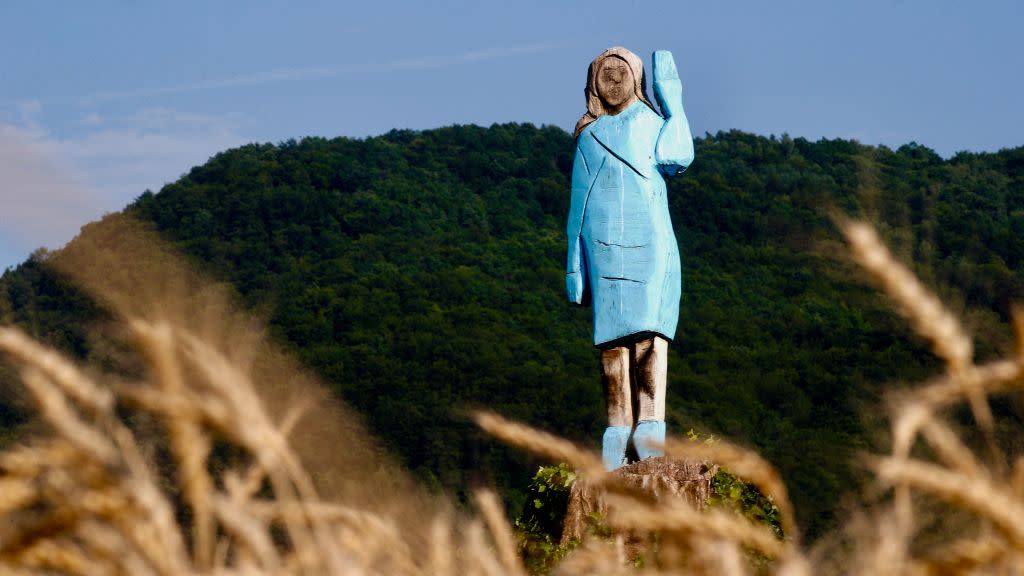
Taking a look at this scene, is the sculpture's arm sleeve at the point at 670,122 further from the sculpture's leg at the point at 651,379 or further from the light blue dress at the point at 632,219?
the sculpture's leg at the point at 651,379

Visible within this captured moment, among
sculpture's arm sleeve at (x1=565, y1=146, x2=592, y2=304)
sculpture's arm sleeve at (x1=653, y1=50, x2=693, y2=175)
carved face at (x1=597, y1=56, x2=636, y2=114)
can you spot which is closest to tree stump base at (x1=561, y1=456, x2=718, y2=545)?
sculpture's arm sleeve at (x1=565, y1=146, x2=592, y2=304)

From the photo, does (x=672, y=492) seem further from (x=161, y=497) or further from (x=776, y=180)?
(x=776, y=180)

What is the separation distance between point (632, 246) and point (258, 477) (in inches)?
235

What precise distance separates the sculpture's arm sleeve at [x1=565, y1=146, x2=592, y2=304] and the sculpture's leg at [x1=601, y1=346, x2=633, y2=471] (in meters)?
0.42

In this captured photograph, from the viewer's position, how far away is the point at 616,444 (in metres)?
7.45

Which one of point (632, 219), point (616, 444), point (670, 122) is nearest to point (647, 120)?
point (670, 122)

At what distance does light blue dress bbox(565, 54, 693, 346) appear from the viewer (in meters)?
7.51

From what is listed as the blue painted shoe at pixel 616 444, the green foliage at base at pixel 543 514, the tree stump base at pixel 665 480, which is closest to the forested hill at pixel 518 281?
the blue painted shoe at pixel 616 444

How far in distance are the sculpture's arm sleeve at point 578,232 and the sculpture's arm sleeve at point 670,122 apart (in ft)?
1.39

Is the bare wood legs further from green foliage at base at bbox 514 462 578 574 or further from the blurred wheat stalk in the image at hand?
the blurred wheat stalk

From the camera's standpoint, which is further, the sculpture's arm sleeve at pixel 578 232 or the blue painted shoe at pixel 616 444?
the sculpture's arm sleeve at pixel 578 232

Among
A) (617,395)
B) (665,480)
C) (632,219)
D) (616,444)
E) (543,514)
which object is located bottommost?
(543,514)

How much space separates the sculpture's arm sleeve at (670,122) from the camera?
297 inches

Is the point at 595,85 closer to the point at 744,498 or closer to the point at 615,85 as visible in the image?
the point at 615,85
